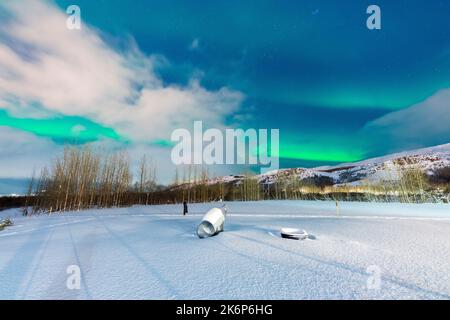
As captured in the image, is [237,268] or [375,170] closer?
[237,268]

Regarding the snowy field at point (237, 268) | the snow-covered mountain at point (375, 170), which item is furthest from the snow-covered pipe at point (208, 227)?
the snow-covered mountain at point (375, 170)

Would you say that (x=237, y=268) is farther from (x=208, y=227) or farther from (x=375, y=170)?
(x=375, y=170)

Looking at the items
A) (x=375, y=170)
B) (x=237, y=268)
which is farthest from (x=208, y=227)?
(x=375, y=170)

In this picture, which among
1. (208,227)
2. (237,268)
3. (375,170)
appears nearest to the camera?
(237,268)

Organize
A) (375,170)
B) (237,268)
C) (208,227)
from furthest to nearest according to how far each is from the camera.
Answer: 1. (375,170)
2. (208,227)
3. (237,268)

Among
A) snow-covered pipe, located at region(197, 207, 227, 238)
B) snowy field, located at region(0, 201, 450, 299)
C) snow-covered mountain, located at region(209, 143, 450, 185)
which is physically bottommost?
snowy field, located at region(0, 201, 450, 299)

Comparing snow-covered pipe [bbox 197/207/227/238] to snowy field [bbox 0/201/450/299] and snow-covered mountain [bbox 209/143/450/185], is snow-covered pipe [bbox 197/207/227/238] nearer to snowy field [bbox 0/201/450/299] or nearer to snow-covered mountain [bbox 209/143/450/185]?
snowy field [bbox 0/201/450/299]

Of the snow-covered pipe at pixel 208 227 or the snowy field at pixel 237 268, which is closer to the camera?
the snowy field at pixel 237 268

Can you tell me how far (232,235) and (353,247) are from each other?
Answer: 2.88 m

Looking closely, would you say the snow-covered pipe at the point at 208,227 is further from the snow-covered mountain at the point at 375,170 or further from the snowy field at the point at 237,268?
the snow-covered mountain at the point at 375,170

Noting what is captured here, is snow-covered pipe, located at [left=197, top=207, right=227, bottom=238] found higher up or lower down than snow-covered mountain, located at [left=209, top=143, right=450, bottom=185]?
lower down

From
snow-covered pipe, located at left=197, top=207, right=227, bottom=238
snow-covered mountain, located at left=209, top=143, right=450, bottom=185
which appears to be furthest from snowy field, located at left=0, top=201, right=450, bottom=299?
snow-covered mountain, located at left=209, top=143, right=450, bottom=185

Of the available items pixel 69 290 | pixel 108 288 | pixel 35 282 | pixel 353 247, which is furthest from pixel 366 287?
pixel 35 282
